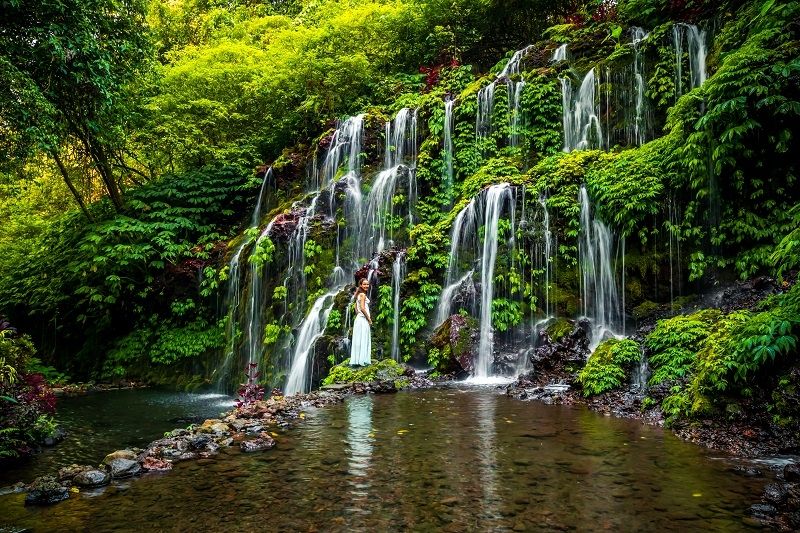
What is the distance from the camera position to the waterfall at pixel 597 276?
10383 mm

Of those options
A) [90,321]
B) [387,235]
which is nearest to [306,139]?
[387,235]

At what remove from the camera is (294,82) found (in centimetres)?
1920

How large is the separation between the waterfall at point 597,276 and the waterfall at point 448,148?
448 cm

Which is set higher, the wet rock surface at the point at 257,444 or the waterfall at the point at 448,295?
the waterfall at the point at 448,295

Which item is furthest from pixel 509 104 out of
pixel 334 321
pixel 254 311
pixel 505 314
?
pixel 254 311

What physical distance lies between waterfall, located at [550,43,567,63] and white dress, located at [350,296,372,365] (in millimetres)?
10106

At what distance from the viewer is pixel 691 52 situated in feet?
40.7

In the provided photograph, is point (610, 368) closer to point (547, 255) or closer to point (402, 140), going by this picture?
point (547, 255)

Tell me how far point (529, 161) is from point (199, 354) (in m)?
12.3

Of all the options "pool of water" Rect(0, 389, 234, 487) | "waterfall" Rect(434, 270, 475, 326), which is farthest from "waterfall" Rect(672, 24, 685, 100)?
"pool of water" Rect(0, 389, 234, 487)

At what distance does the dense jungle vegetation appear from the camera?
26.5ft

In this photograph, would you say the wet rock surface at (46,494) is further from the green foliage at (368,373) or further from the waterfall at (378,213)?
the waterfall at (378,213)

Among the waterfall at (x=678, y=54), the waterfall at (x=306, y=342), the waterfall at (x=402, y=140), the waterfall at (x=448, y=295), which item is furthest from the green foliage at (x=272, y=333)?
the waterfall at (x=678, y=54)

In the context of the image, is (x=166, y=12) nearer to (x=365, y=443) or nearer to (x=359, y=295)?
(x=359, y=295)
